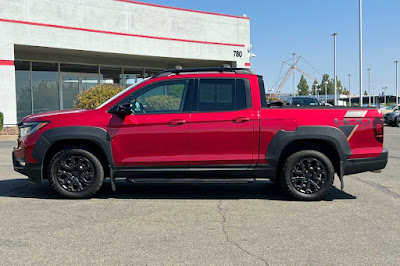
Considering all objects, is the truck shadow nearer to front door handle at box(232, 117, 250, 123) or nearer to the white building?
front door handle at box(232, 117, 250, 123)

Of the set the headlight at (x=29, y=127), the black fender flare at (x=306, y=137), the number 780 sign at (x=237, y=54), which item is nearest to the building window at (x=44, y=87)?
the number 780 sign at (x=237, y=54)

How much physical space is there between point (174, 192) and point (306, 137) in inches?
92.5

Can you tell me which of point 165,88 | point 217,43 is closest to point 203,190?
point 165,88

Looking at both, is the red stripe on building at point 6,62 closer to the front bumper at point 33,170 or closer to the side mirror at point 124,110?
the front bumper at point 33,170

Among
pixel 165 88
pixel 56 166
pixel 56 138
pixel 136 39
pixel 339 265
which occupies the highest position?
pixel 136 39

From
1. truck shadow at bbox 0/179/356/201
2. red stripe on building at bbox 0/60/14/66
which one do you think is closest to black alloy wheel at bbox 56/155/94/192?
truck shadow at bbox 0/179/356/201

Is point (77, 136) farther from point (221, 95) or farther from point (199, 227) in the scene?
point (199, 227)

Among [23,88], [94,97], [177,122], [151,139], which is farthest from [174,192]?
[23,88]

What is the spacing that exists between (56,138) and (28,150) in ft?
1.64

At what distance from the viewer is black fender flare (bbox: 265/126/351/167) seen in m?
5.84

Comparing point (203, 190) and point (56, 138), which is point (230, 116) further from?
point (56, 138)

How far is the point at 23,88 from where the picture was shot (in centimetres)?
2330

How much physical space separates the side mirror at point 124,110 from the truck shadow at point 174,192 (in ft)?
4.51

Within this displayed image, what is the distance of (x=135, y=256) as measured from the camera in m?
3.79
